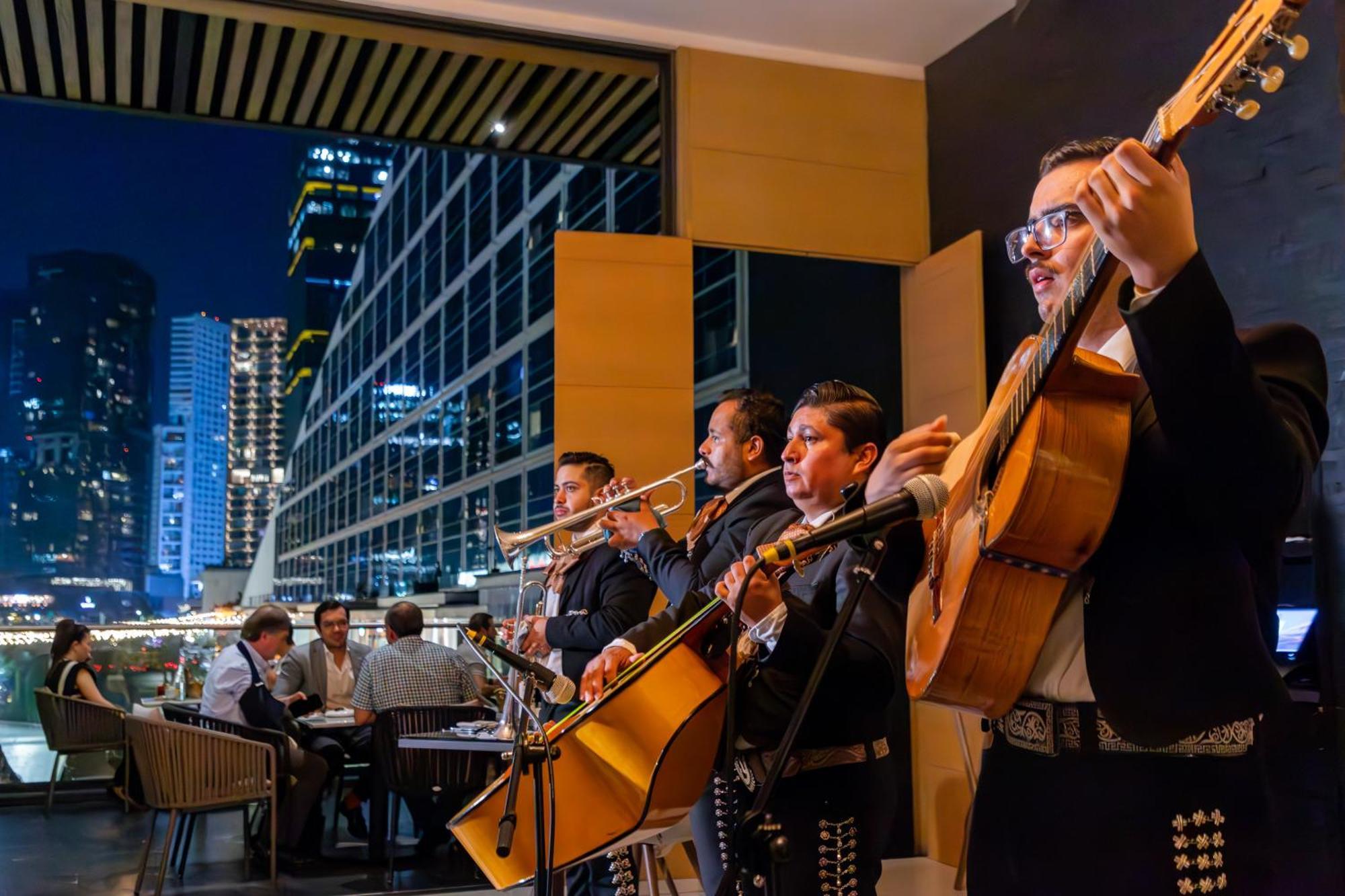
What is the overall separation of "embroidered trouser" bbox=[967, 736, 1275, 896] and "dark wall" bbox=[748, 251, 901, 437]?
178 inches

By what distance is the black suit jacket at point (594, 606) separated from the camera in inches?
151

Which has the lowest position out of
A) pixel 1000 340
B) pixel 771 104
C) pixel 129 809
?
pixel 129 809

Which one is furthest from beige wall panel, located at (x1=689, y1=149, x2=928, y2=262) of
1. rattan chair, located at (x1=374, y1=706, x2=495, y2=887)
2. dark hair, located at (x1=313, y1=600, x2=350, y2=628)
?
dark hair, located at (x1=313, y1=600, x2=350, y2=628)

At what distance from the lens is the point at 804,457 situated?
241 cm

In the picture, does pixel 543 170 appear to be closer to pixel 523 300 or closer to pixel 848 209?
pixel 523 300

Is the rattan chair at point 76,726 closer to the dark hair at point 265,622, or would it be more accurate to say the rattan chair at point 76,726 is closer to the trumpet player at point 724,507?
the dark hair at point 265,622

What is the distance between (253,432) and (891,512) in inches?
537

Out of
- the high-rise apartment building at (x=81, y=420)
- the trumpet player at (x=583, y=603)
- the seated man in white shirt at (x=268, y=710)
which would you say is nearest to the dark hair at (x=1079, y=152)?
the trumpet player at (x=583, y=603)

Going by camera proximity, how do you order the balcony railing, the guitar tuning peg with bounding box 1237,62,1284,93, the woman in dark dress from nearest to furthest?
the guitar tuning peg with bounding box 1237,62,1284,93 → the woman in dark dress → the balcony railing

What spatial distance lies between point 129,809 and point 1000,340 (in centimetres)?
617

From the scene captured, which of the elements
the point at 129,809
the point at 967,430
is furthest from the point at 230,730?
the point at 967,430

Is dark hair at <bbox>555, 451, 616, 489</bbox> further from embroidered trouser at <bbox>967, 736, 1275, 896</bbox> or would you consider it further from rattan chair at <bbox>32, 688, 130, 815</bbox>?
rattan chair at <bbox>32, 688, 130, 815</bbox>

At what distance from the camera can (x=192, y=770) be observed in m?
5.12

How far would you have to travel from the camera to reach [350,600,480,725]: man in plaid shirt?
6062 millimetres
